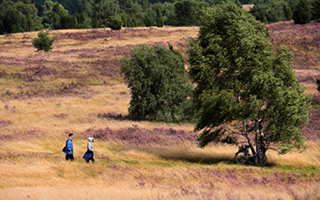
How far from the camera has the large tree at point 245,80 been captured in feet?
64.7

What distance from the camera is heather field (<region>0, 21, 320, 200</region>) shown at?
45.1 feet

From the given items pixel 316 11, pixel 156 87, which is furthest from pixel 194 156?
pixel 316 11

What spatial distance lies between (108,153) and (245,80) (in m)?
9.41

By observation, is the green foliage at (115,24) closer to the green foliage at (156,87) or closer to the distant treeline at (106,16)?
the distant treeline at (106,16)

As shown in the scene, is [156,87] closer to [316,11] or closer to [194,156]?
[194,156]

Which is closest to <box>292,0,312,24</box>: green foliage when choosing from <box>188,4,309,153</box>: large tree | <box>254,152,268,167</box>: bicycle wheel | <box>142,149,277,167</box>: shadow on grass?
<box>188,4,309,153</box>: large tree

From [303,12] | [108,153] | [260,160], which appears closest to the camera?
[260,160]

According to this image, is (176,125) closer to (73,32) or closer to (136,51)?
(136,51)

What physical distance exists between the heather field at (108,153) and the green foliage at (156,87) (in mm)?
1979

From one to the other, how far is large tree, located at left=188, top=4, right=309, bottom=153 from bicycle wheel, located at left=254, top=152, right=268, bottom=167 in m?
0.51

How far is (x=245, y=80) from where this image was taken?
2109cm

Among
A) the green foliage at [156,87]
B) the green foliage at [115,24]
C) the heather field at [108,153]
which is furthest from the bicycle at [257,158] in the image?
the green foliage at [115,24]

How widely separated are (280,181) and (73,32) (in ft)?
294

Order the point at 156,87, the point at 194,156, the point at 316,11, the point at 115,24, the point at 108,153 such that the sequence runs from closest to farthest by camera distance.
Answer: the point at 108,153 → the point at 194,156 → the point at 156,87 → the point at 316,11 → the point at 115,24
